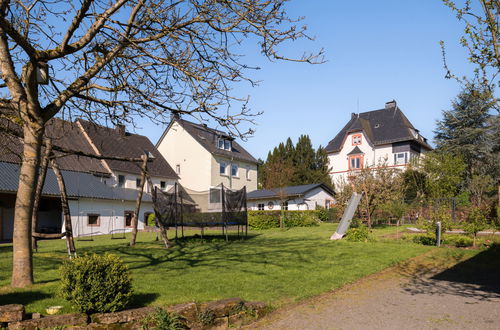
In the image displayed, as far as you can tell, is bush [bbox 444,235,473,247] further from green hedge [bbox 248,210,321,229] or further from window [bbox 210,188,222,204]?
green hedge [bbox 248,210,321,229]

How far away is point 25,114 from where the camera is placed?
7.30 metres

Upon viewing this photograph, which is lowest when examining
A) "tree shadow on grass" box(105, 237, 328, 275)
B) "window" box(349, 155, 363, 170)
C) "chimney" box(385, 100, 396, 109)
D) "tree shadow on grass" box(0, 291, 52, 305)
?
"tree shadow on grass" box(105, 237, 328, 275)

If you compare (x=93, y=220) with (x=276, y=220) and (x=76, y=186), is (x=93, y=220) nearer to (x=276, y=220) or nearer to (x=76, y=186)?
(x=76, y=186)

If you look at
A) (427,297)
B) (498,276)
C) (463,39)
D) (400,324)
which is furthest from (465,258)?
(463,39)

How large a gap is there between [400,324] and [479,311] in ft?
5.56

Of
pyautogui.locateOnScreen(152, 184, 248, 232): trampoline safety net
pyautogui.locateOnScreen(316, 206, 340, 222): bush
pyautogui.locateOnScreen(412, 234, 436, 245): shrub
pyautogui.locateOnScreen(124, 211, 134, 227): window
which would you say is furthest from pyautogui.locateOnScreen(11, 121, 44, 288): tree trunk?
pyautogui.locateOnScreen(316, 206, 340, 222): bush

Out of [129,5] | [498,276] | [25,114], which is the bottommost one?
[498,276]

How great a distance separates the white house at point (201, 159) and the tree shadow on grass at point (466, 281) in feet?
105

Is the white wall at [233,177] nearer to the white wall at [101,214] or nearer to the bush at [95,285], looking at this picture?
the white wall at [101,214]

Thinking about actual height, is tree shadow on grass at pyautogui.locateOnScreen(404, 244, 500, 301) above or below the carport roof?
below

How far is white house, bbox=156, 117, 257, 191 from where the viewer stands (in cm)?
4319

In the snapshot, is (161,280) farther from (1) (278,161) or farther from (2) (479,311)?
(1) (278,161)

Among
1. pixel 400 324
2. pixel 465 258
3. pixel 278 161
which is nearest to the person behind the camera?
pixel 400 324

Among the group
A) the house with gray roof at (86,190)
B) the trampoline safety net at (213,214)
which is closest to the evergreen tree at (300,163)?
the house with gray roof at (86,190)
